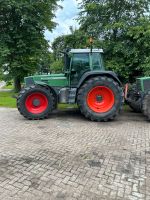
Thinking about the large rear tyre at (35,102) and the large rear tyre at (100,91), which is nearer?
the large rear tyre at (100,91)

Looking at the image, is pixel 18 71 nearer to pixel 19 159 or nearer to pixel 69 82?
pixel 69 82

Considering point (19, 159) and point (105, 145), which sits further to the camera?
point (105, 145)

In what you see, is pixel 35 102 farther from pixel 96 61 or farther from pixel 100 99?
pixel 96 61

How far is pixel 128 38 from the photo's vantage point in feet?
37.0

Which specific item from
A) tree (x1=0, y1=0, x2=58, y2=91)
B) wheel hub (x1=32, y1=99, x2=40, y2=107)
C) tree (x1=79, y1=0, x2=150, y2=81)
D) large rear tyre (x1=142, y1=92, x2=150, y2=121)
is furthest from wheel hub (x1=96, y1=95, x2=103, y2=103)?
tree (x1=0, y1=0, x2=58, y2=91)

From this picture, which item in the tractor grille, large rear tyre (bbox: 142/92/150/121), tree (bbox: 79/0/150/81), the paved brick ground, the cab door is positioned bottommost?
the paved brick ground

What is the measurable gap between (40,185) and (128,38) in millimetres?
9217

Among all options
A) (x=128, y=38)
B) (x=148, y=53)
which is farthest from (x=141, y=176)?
(x=128, y=38)

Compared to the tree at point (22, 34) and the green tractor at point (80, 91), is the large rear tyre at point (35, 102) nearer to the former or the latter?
the green tractor at point (80, 91)

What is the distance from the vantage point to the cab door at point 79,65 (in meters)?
8.03

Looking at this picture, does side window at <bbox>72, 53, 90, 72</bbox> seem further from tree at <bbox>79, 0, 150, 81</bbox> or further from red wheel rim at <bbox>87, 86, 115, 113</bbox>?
tree at <bbox>79, 0, 150, 81</bbox>

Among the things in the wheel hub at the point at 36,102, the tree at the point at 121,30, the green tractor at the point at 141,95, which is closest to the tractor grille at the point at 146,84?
the green tractor at the point at 141,95

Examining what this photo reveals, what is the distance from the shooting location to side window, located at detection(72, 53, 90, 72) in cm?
804

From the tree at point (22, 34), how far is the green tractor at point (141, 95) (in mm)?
8919
